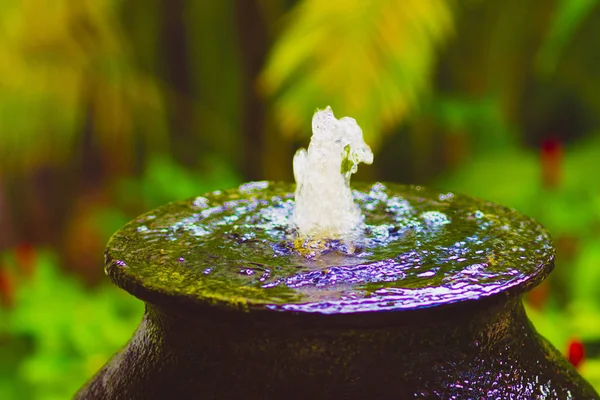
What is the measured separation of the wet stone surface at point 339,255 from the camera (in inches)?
32.7

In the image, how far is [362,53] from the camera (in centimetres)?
302

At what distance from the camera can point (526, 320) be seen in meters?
1.04

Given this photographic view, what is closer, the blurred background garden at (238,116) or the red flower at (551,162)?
the red flower at (551,162)

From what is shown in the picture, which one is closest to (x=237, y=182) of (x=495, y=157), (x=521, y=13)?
(x=495, y=157)

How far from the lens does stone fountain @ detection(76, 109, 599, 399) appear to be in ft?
2.72

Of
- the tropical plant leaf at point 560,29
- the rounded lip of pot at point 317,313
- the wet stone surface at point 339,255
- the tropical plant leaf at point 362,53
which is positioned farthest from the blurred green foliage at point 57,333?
the tropical plant leaf at point 560,29

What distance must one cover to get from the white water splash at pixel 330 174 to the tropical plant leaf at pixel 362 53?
1.83 metres

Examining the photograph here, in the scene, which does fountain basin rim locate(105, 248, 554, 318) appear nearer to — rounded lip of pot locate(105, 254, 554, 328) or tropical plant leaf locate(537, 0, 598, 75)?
rounded lip of pot locate(105, 254, 554, 328)

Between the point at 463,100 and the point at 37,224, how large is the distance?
8.43ft

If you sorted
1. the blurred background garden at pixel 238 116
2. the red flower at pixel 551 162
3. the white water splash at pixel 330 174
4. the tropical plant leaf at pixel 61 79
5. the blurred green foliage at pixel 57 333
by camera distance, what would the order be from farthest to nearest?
the tropical plant leaf at pixel 61 79 → the blurred background garden at pixel 238 116 → the red flower at pixel 551 162 → the blurred green foliage at pixel 57 333 → the white water splash at pixel 330 174

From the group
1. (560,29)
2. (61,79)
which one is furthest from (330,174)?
(61,79)

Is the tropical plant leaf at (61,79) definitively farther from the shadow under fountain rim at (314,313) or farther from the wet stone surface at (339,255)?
the shadow under fountain rim at (314,313)

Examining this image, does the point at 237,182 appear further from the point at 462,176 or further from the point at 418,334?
the point at 418,334

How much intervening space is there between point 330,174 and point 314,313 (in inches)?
14.6
